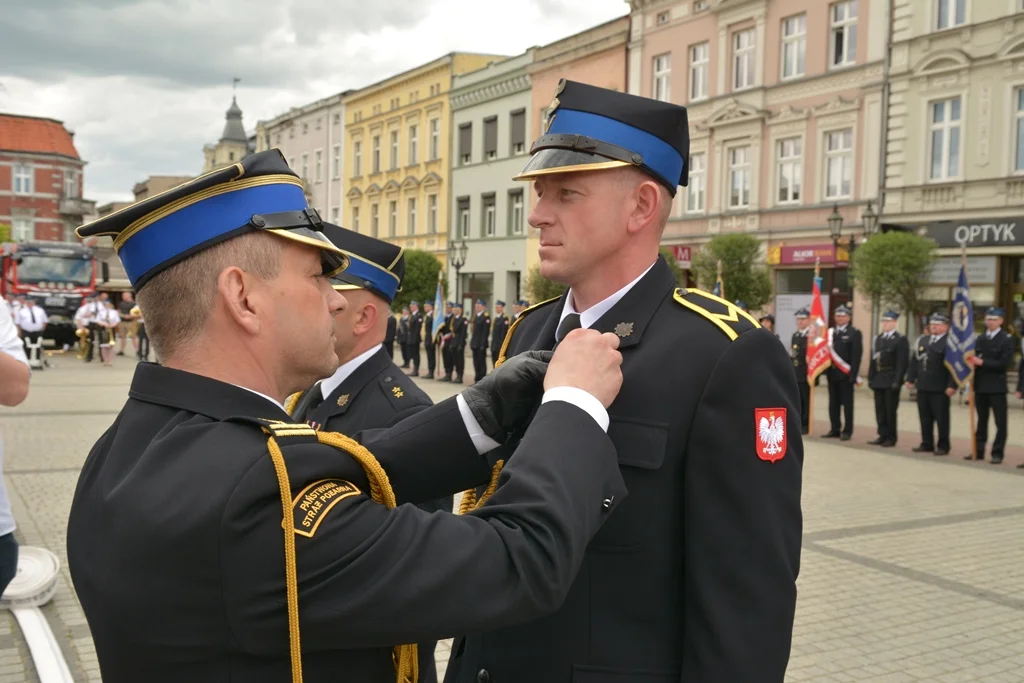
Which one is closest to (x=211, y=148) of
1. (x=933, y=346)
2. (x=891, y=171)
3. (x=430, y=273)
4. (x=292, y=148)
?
(x=292, y=148)

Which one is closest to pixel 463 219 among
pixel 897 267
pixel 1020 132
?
pixel 897 267

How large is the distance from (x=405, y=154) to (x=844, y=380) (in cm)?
3389

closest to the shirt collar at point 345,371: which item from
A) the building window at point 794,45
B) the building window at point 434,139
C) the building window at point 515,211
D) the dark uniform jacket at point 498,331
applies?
the dark uniform jacket at point 498,331

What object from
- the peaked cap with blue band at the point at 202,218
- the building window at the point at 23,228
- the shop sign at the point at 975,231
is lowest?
the peaked cap with blue band at the point at 202,218

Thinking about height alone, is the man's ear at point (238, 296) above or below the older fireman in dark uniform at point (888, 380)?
above

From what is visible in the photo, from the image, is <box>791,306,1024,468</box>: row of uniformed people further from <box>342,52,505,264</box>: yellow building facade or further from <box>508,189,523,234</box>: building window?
<box>342,52,505,264</box>: yellow building facade

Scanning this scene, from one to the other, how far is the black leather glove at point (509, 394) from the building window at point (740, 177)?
26.2 meters

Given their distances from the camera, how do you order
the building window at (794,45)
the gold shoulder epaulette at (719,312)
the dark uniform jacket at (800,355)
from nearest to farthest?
the gold shoulder epaulette at (719,312) < the dark uniform jacket at (800,355) < the building window at (794,45)

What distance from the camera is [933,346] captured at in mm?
13625

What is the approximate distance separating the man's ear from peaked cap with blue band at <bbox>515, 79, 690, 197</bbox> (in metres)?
0.83

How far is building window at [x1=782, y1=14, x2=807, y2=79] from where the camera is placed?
25.6 meters

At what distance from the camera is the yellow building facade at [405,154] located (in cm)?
4209

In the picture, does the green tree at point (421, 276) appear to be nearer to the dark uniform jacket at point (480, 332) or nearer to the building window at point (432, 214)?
the building window at point (432, 214)

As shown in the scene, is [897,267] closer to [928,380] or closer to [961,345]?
[961,345]
